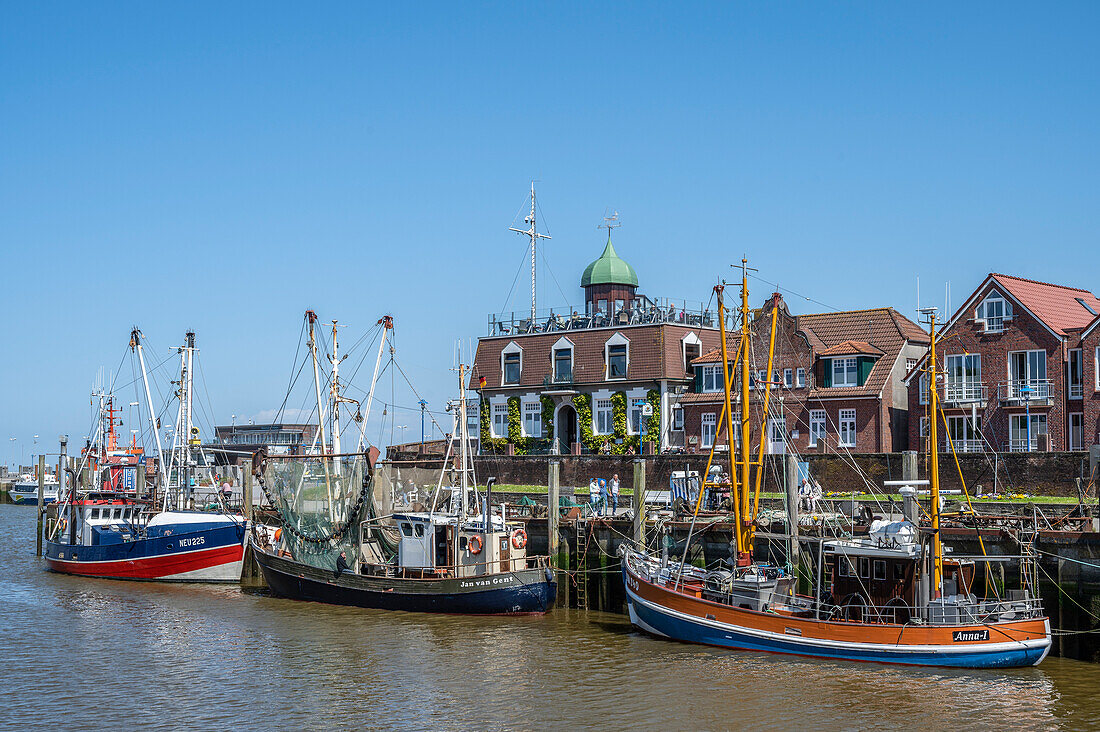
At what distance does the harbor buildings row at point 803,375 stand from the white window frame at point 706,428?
97 mm

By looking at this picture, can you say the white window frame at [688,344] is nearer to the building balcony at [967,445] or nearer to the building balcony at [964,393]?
the building balcony at [964,393]

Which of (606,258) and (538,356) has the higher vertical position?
(606,258)

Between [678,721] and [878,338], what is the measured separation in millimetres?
43967

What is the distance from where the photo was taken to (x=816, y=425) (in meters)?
66.2

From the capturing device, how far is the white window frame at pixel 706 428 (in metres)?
69.3

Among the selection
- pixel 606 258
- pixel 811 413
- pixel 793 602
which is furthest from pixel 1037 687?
pixel 606 258

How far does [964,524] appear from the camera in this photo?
3591cm

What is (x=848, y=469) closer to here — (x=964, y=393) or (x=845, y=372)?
(x=964, y=393)

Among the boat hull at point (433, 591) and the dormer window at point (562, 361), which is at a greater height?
→ the dormer window at point (562, 361)

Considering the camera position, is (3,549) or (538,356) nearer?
(3,549)

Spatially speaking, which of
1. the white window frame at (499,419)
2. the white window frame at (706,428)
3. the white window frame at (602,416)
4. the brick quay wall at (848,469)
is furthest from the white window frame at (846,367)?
the white window frame at (499,419)

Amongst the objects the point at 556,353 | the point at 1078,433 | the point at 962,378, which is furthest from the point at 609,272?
the point at 1078,433

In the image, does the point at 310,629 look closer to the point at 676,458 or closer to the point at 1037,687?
the point at 1037,687

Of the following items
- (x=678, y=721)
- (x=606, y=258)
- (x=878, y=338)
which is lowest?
(x=678, y=721)
